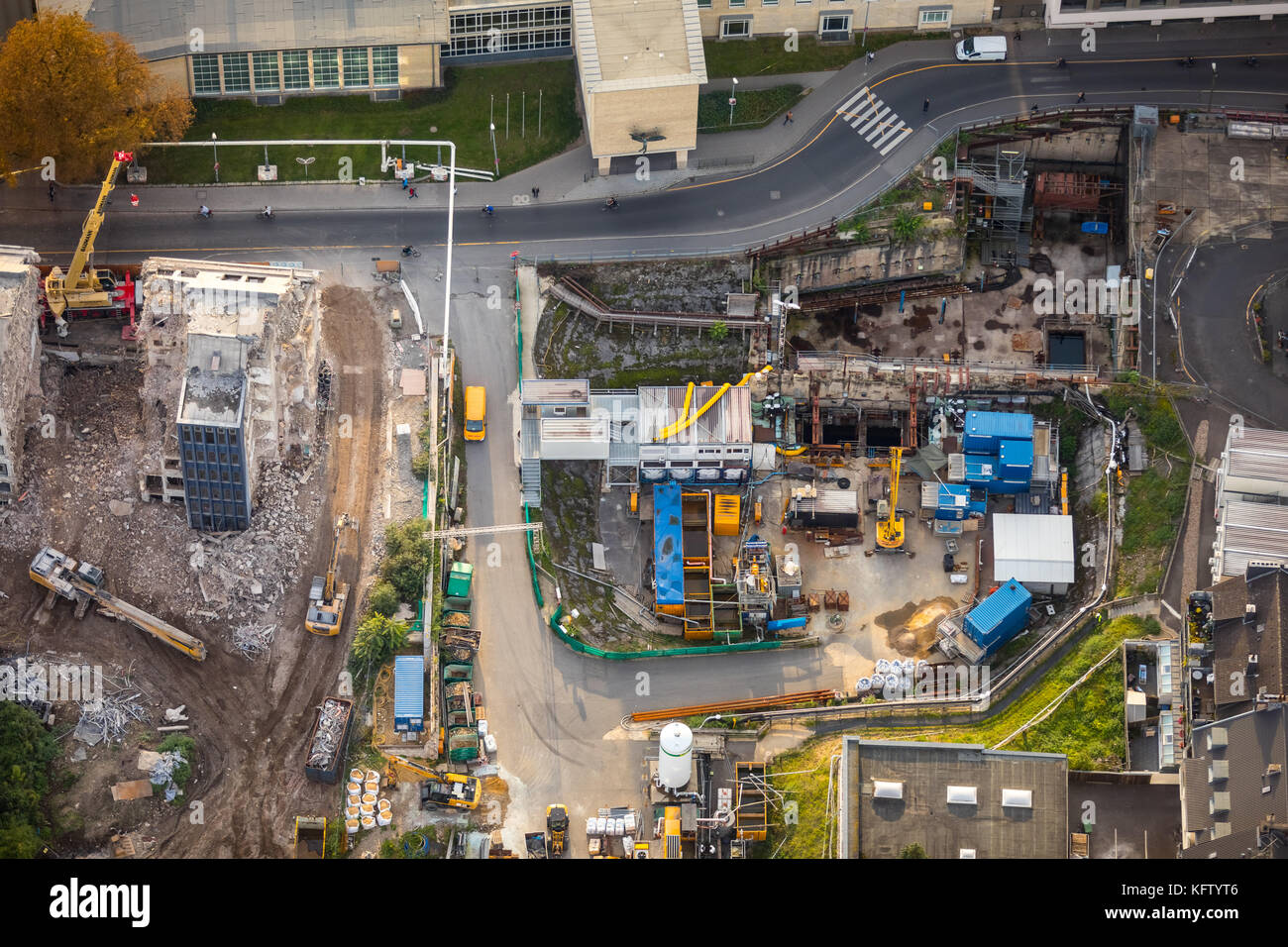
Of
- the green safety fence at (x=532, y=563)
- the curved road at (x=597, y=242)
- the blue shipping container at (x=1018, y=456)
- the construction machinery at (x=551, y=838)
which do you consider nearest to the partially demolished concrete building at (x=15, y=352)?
the curved road at (x=597, y=242)

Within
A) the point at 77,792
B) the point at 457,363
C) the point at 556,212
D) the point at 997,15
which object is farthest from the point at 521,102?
the point at 77,792

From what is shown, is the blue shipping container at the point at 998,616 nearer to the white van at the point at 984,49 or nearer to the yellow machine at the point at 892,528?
the yellow machine at the point at 892,528

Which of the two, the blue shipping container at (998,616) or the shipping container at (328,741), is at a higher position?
the blue shipping container at (998,616)

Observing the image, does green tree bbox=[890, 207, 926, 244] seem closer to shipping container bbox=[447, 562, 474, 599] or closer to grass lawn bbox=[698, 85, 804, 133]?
Answer: grass lawn bbox=[698, 85, 804, 133]

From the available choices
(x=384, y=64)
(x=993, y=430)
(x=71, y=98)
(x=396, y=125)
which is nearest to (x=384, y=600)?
(x=396, y=125)

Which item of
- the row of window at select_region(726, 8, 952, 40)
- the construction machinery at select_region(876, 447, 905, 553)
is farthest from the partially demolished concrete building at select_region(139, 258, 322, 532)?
the construction machinery at select_region(876, 447, 905, 553)

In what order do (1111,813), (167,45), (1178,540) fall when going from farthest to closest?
(167,45)
(1178,540)
(1111,813)

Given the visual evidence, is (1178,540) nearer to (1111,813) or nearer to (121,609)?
(1111,813)
